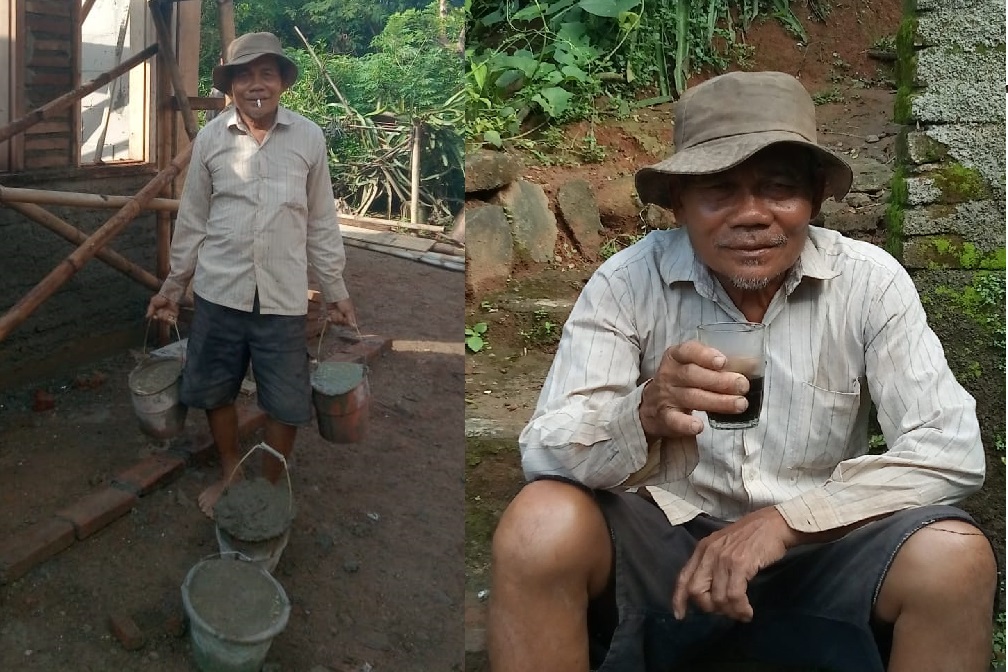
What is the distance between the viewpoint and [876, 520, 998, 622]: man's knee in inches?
57.4

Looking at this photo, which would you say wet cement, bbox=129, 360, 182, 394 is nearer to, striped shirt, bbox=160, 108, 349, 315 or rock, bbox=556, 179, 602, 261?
striped shirt, bbox=160, 108, 349, 315

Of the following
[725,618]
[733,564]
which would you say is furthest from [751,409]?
[725,618]

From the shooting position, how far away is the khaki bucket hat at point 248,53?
176 cm

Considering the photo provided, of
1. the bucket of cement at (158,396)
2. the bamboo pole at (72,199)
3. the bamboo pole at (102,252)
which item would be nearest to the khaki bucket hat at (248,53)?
the bamboo pole at (72,199)

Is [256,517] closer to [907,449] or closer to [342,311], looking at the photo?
[342,311]

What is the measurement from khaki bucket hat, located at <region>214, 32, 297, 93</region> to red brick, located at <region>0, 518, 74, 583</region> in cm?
90

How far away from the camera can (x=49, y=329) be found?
5.98ft

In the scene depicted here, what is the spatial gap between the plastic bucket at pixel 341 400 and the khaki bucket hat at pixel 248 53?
0.60 metres

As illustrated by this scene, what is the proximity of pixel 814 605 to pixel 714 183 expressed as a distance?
798 mm

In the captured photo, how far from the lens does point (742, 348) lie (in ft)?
4.47

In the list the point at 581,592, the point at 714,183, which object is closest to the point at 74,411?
the point at 581,592

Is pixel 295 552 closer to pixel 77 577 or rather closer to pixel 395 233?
pixel 77 577

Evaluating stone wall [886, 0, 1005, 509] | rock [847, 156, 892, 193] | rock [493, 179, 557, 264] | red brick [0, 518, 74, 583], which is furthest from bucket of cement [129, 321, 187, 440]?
rock [847, 156, 892, 193]

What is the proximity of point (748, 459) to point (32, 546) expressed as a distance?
1366 mm
